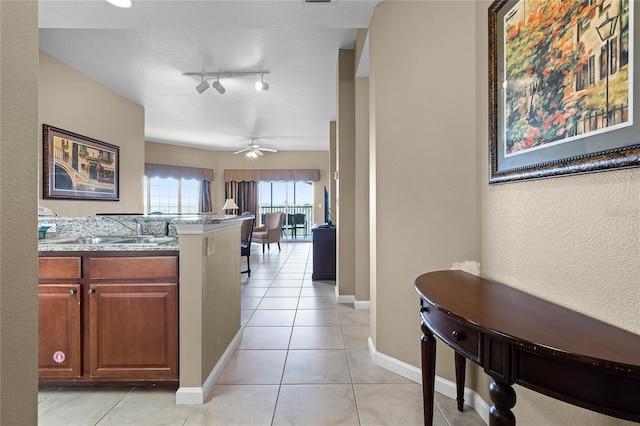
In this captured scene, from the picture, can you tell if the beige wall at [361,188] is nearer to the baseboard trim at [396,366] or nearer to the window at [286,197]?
the baseboard trim at [396,366]

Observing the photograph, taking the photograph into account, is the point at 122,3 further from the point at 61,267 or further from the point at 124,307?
the point at 124,307

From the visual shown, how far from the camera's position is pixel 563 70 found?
1138 millimetres

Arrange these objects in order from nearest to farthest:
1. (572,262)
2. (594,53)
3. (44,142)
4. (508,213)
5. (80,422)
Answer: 1. (594,53)
2. (572,262)
3. (508,213)
4. (80,422)
5. (44,142)

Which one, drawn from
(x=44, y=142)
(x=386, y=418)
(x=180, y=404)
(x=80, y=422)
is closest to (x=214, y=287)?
(x=180, y=404)

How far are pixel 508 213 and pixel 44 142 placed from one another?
4.69 meters

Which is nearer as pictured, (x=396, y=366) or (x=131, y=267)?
(x=131, y=267)

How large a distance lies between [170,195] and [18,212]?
9.19 meters

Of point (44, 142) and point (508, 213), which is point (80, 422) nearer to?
point (508, 213)

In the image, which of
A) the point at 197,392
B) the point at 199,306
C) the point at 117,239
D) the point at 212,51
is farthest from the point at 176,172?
the point at 197,392

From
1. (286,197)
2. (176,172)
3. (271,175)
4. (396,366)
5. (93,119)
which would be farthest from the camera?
(286,197)

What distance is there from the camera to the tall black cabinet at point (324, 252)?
4.63 m

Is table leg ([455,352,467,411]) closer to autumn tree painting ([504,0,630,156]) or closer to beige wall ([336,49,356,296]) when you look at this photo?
autumn tree painting ([504,0,630,156])

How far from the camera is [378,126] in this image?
220 cm

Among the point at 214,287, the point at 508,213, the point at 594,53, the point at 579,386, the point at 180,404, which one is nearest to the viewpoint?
the point at 579,386
